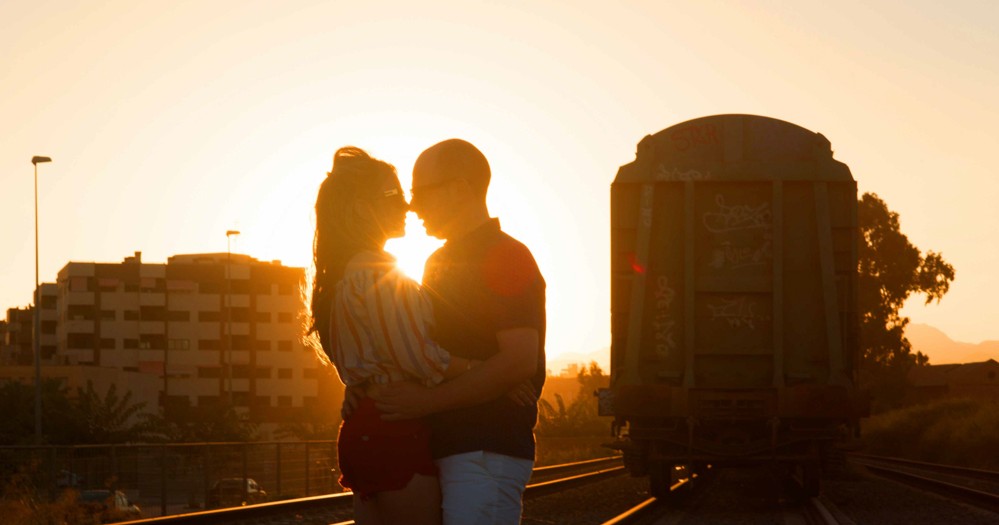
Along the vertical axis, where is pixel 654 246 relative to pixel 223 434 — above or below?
above

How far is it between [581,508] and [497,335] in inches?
513

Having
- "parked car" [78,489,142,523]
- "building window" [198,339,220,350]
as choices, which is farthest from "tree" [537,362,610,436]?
"building window" [198,339,220,350]

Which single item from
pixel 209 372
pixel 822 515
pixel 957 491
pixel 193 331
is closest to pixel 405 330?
pixel 822 515

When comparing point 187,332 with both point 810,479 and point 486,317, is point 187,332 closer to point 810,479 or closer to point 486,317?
point 810,479

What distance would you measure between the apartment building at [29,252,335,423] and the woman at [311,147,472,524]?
369ft

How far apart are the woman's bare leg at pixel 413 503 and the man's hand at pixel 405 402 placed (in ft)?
0.55

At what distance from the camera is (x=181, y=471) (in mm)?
20250

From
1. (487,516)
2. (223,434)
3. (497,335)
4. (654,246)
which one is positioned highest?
(654,246)

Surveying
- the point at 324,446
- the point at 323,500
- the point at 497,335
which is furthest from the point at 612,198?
the point at 324,446

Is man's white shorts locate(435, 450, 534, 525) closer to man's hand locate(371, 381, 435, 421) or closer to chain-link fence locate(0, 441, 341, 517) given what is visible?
man's hand locate(371, 381, 435, 421)

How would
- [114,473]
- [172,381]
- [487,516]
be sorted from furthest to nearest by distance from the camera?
[172,381] < [114,473] < [487,516]

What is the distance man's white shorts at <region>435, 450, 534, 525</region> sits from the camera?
10.9 feet

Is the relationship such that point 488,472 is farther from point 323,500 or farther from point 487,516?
point 323,500

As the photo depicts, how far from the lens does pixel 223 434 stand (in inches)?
2247
